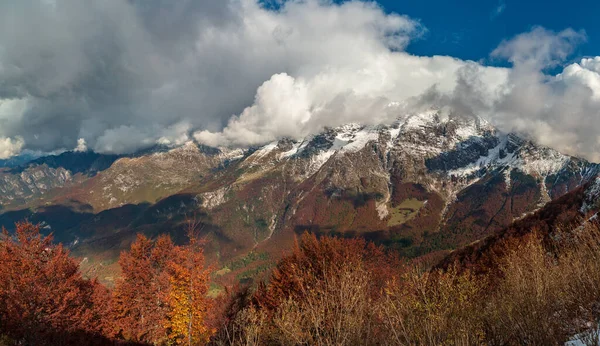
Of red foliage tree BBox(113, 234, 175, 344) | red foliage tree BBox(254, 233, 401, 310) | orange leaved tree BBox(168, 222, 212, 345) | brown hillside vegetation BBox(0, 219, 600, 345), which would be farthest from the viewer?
red foliage tree BBox(113, 234, 175, 344)

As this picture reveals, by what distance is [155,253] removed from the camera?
152ft

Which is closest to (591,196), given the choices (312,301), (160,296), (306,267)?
(306,267)

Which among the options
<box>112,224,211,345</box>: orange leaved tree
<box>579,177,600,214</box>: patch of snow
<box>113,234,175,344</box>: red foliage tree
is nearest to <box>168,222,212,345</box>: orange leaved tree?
<box>112,224,211,345</box>: orange leaved tree

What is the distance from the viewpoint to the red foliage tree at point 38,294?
2672cm

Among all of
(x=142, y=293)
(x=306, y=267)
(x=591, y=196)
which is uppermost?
(x=591, y=196)

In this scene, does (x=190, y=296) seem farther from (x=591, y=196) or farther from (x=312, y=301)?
(x=591, y=196)

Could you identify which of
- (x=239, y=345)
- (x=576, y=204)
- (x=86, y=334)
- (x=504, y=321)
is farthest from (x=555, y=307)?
(x=576, y=204)

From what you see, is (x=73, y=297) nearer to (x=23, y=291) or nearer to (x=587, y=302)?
(x=23, y=291)

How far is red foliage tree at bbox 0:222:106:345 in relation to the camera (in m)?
26.7

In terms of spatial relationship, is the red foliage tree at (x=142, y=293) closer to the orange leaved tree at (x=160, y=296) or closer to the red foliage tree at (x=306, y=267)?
the orange leaved tree at (x=160, y=296)

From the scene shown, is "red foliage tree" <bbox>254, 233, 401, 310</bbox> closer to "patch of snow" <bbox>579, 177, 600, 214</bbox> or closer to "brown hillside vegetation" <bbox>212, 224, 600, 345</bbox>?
"brown hillside vegetation" <bbox>212, 224, 600, 345</bbox>

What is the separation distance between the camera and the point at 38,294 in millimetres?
28047

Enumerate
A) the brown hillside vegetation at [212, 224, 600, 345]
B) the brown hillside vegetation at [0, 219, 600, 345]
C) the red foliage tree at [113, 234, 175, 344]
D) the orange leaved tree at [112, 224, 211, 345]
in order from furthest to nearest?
the red foliage tree at [113, 234, 175, 344] < the orange leaved tree at [112, 224, 211, 345] < the brown hillside vegetation at [0, 219, 600, 345] < the brown hillside vegetation at [212, 224, 600, 345]

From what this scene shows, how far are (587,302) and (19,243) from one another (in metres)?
45.7
